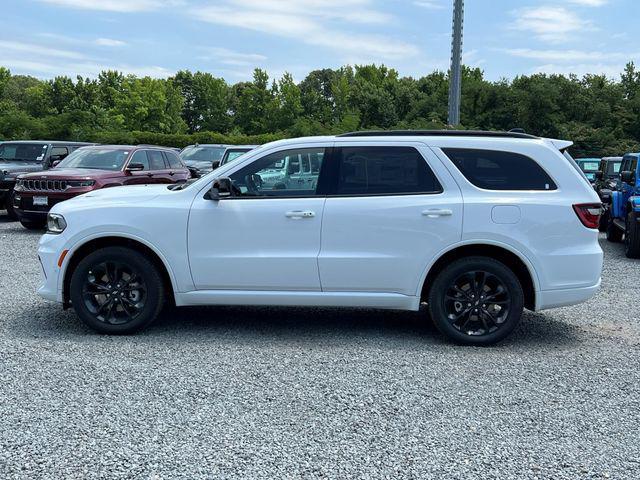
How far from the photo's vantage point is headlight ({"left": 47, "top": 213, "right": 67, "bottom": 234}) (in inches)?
253

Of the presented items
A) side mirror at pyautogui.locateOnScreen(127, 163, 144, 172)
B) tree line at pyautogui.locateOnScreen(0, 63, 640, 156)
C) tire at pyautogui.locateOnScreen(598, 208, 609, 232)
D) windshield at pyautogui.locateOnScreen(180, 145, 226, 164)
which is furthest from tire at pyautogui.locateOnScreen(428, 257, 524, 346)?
tree line at pyautogui.locateOnScreen(0, 63, 640, 156)

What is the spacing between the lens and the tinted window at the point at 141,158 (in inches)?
595

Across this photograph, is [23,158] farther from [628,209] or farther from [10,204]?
[628,209]

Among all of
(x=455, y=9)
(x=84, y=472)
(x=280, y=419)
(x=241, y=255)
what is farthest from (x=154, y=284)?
(x=455, y=9)

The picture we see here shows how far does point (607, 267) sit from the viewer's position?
36.7 ft

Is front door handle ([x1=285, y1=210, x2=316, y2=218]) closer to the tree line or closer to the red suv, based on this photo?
the red suv

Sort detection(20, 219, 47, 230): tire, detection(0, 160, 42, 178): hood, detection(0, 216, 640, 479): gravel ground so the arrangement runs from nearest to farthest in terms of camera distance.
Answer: detection(0, 216, 640, 479): gravel ground < detection(20, 219, 47, 230): tire < detection(0, 160, 42, 178): hood

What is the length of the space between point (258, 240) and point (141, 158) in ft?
32.2

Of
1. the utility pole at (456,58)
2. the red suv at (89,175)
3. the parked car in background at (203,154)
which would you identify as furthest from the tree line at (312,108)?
the red suv at (89,175)

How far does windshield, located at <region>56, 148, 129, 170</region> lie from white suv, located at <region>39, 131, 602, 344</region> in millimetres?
8586

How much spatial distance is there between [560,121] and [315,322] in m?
40.6

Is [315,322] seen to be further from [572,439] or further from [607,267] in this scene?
[607,267]

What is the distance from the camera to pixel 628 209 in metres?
13.0

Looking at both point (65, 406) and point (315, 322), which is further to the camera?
point (315, 322)
